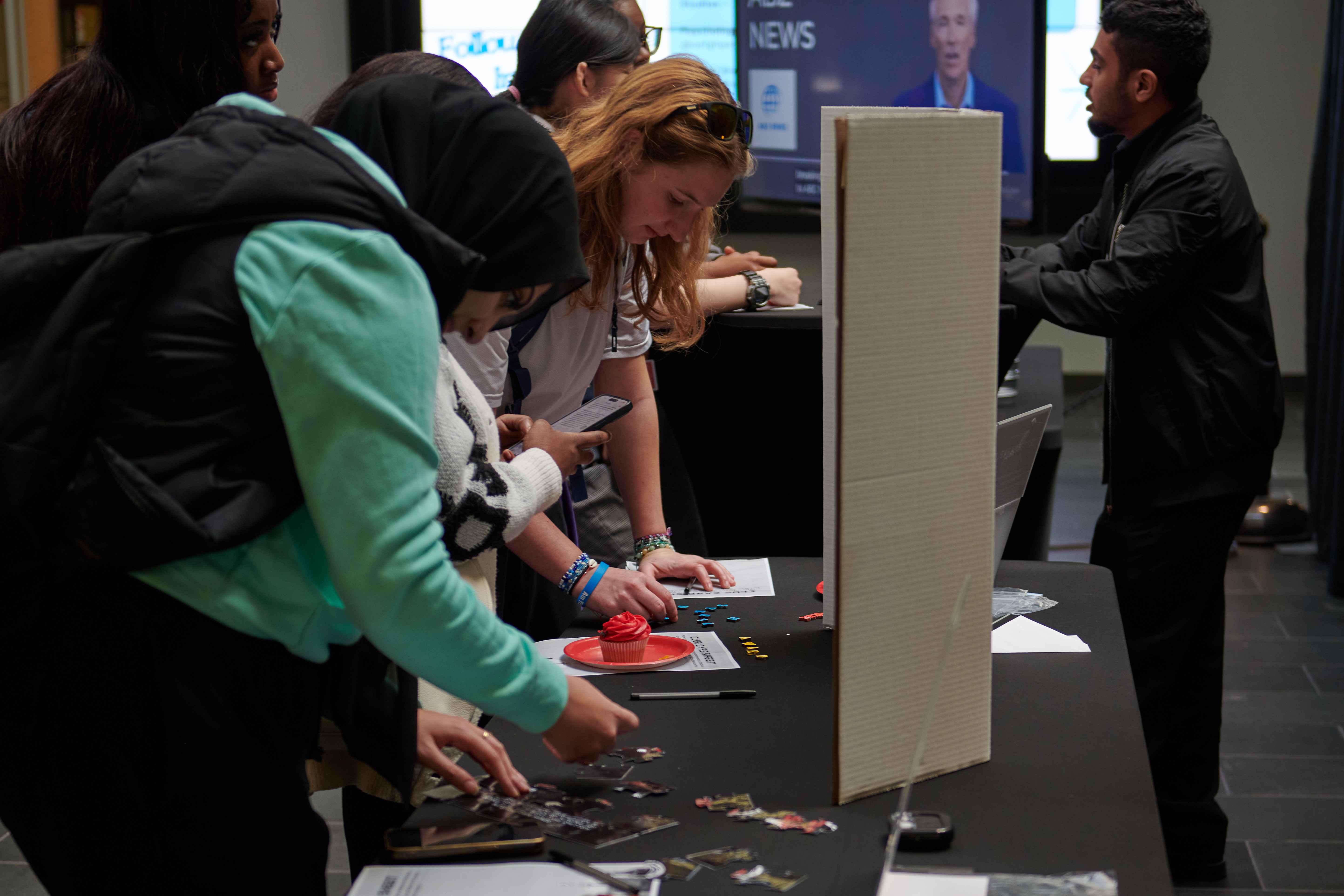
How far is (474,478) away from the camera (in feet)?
3.82

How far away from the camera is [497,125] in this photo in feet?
3.10

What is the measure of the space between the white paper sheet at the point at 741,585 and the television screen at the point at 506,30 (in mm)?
4189

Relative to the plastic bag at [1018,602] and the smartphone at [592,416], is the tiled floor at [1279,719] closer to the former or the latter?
the plastic bag at [1018,602]

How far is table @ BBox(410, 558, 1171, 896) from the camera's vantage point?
97 cm

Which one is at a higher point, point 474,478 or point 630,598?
point 474,478

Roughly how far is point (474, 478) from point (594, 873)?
387mm

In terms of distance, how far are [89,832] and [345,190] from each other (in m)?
0.50

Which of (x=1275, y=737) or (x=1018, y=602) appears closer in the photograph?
(x=1018, y=602)

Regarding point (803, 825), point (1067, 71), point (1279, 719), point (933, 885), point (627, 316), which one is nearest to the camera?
point (933, 885)

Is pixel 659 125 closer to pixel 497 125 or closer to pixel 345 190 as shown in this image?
pixel 497 125

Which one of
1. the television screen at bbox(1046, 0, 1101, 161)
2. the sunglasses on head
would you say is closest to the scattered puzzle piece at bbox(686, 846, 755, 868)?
the sunglasses on head

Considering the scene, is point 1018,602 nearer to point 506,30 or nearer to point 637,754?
point 637,754

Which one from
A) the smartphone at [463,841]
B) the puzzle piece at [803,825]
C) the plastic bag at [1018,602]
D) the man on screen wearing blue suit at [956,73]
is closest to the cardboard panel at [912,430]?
the puzzle piece at [803,825]

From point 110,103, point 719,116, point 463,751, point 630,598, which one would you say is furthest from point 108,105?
point 463,751
